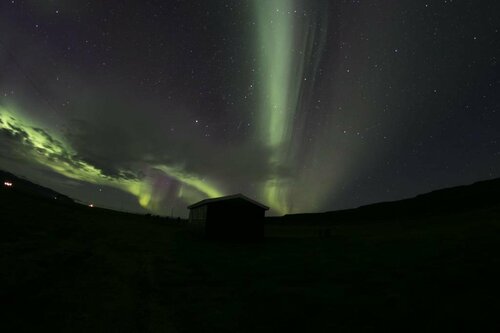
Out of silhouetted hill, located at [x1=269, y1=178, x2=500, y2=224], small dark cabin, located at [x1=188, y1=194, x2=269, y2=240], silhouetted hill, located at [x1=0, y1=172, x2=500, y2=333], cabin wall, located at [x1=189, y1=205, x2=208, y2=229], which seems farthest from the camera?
silhouetted hill, located at [x1=269, y1=178, x2=500, y2=224]

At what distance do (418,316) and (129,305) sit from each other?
7.72 meters

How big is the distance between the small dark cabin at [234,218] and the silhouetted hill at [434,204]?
41697 mm

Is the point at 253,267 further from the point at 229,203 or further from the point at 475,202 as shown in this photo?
the point at 475,202

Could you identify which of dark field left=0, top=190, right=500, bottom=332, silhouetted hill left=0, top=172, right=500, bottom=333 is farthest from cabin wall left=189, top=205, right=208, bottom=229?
dark field left=0, top=190, right=500, bottom=332

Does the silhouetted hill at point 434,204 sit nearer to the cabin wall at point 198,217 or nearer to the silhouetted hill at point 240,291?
the cabin wall at point 198,217

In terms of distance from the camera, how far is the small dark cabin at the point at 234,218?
3052 centimetres

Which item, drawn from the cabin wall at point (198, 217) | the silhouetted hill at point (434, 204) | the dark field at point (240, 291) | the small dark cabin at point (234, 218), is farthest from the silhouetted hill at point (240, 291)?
the silhouetted hill at point (434, 204)

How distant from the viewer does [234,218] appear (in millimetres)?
30922

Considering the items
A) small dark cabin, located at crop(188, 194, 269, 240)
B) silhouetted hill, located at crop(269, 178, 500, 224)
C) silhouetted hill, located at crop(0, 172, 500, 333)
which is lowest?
silhouetted hill, located at crop(0, 172, 500, 333)

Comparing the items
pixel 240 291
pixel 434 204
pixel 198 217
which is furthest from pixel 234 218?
pixel 434 204

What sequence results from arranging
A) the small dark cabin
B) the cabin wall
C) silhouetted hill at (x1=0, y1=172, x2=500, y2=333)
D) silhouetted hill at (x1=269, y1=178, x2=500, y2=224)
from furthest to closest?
silhouetted hill at (x1=269, y1=178, x2=500, y2=224), the cabin wall, the small dark cabin, silhouetted hill at (x1=0, y1=172, x2=500, y2=333)

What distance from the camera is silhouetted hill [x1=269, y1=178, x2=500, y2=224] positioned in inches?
2532

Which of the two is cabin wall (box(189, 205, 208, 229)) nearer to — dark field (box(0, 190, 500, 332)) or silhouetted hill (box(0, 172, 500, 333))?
silhouetted hill (box(0, 172, 500, 333))

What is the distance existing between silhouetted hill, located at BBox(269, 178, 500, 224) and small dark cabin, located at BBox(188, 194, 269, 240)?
41.7 metres
